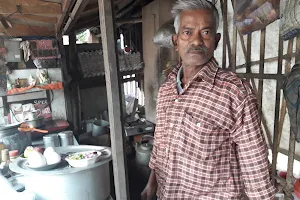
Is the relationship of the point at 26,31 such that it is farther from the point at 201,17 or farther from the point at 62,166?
the point at 201,17

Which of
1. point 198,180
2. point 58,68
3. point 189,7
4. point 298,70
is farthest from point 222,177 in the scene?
point 58,68

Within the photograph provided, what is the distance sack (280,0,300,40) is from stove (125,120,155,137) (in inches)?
131

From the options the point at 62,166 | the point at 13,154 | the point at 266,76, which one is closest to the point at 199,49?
the point at 266,76

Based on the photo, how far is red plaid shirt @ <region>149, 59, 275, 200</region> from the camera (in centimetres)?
124

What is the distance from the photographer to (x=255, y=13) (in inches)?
73.2

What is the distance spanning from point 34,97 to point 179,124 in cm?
340

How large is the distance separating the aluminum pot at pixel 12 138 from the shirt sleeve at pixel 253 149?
2555mm

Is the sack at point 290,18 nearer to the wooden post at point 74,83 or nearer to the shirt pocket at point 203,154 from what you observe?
the shirt pocket at point 203,154

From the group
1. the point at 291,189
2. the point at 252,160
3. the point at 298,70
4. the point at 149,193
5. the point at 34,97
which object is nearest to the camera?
the point at 252,160

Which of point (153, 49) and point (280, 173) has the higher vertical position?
point (153, 49)

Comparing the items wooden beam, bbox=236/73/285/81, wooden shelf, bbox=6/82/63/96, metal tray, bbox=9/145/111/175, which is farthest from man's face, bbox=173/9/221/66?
wooden shelf, bbox=6/82/63/96

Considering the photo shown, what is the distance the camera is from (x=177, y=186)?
1444 mm

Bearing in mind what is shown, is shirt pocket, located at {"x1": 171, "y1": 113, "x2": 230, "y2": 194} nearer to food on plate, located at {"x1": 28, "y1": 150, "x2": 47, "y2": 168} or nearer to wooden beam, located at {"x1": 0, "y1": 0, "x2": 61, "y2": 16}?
food on plate, located at {"x1": 28, "y1": 150, "x2": 47, "y2": 168}

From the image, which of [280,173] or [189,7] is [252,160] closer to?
[189,7]
